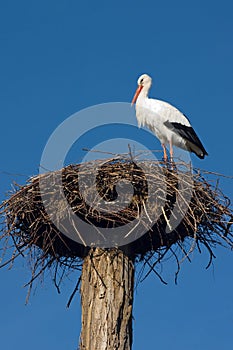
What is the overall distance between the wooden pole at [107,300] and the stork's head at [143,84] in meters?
4.57

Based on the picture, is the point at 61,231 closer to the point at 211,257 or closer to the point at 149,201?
the point at 149,201

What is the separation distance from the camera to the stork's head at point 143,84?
11.7m

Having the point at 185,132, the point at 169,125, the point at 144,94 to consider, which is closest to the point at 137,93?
the point at 144,94

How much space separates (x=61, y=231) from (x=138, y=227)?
2.55 feet

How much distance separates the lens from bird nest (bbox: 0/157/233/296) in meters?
7.62

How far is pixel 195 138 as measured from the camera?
10.9 meters

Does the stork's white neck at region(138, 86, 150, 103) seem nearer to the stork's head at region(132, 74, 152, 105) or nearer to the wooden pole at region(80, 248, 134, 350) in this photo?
the stork's head at region(132, 74, 152, 105)

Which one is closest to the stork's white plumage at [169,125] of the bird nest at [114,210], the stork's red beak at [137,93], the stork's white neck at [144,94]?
the stork's white neck at [144,94]

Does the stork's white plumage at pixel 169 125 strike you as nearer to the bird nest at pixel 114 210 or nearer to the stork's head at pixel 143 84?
the stork's head at pixel 143 84

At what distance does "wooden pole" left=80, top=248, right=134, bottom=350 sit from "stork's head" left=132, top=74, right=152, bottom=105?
15.0 feet

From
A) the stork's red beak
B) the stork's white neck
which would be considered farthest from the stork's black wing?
the stork's red beak

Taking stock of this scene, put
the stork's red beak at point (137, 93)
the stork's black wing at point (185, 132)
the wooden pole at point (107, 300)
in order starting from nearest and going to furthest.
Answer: the wooden pole at point (107, 300) < the stork's black wing at point (185, 132) < the stork's red beak at point (137, 93)

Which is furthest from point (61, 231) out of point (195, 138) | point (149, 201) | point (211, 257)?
point (195, 138)

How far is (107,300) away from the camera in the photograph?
24.1 feet
